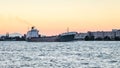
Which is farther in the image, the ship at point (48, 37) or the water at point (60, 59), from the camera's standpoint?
the ship at point (48, 37)

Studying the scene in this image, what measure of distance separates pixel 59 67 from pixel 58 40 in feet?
431

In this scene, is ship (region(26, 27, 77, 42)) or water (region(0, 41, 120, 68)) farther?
ship (region(26, 27, 77, 42))

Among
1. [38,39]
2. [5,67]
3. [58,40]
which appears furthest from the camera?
[38,39]

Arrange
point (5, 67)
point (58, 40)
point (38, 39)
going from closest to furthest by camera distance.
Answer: point (5, 67) → point (58, 40) → point (38, 39)

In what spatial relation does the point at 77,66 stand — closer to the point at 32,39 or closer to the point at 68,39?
the point at 68,39

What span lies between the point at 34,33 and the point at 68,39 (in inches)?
953

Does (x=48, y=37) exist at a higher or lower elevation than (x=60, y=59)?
higher

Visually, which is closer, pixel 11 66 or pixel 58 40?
pixel 11 66

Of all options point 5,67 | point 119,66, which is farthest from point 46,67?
point 119,66

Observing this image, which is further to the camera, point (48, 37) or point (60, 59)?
point (48, 37)

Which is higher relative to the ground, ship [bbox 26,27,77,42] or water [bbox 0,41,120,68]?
ship [bbox 26,27,77,42]

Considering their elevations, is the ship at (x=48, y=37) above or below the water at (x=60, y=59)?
above

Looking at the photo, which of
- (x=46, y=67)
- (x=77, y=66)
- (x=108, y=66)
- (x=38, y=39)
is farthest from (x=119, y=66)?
(x=38, y=39)

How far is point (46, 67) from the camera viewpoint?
40.2 m
